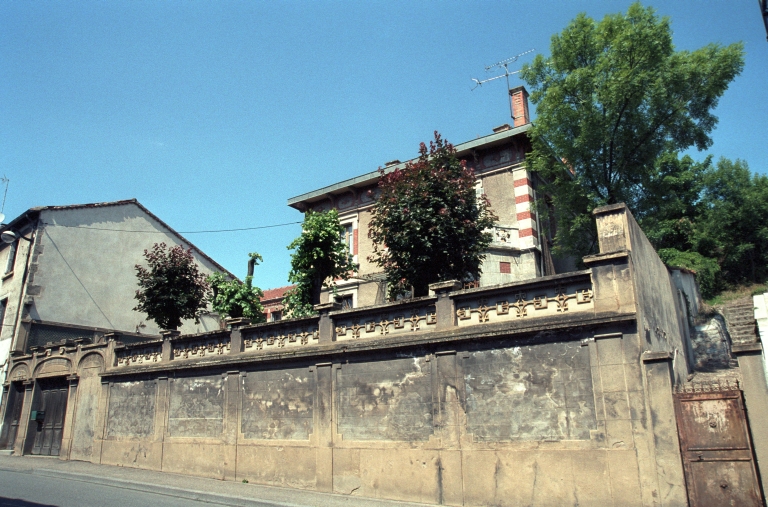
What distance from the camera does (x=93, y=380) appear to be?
A: 59.9 feet

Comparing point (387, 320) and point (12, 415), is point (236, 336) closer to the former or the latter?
point (387, 320)

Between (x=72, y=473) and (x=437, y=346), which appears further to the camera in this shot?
(x=72, y=473)

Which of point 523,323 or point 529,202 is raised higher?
point 529,202

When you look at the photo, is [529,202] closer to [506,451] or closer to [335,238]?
[335,238]

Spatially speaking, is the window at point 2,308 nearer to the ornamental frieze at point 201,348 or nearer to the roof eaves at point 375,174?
the ornamental frieze at point 201,348

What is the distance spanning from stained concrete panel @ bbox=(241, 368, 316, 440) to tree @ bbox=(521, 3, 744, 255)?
1135 centimetres

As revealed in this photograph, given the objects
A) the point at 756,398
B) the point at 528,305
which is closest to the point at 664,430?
the point at 756,398

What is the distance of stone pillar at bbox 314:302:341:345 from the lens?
12.4 m

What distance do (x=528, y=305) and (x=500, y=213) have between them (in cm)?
1148

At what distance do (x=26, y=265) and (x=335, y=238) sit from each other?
567 inches

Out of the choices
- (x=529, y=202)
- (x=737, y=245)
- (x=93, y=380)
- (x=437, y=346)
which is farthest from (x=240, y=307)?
(x=737, y=245)

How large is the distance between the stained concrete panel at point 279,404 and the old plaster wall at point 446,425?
0.03m

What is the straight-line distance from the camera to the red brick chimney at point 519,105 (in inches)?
923

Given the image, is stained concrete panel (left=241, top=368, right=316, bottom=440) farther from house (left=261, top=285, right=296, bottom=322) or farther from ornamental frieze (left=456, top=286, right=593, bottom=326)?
house (left=261, top=285, right=296, bottom=322)
